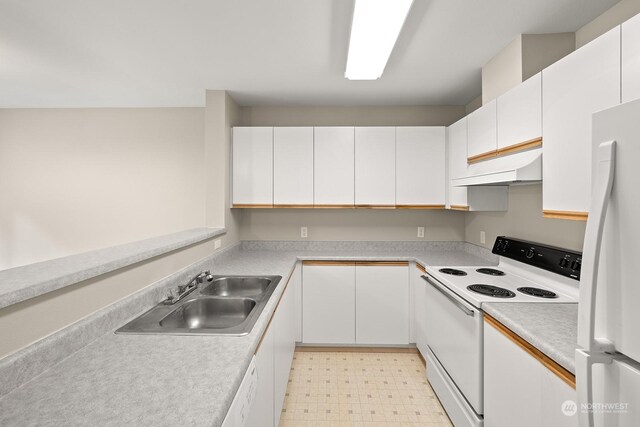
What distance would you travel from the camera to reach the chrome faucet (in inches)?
65.3

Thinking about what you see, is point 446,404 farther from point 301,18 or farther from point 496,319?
point 301,18

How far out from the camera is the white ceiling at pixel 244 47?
1.66 metres

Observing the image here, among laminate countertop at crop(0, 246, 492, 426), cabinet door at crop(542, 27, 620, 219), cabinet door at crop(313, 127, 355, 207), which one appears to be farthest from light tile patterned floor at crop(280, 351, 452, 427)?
cabinet door at crop(542, 27, 620, 219)

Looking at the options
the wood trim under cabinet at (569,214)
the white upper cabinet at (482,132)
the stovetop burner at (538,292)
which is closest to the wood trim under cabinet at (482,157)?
the white upper cabinet at (482,132)

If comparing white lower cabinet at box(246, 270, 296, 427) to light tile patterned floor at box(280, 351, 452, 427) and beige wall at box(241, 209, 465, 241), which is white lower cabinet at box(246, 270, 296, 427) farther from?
beige wall at box(241, 209, 465, 241)

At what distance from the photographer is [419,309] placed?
8.82 ft

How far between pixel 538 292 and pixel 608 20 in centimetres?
153

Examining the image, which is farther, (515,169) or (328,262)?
(328,262)

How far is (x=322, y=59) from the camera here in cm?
220

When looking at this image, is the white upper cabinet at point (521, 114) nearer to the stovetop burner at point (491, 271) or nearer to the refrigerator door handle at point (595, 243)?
the stovetop burner at point (491, 271)

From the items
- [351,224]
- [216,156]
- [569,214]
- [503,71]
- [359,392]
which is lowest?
[359,392]

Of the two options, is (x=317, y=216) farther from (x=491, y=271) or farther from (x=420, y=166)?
(x=491, y=271)

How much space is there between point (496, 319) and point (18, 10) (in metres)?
3.05

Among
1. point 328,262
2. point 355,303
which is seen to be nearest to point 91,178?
point 328,262
